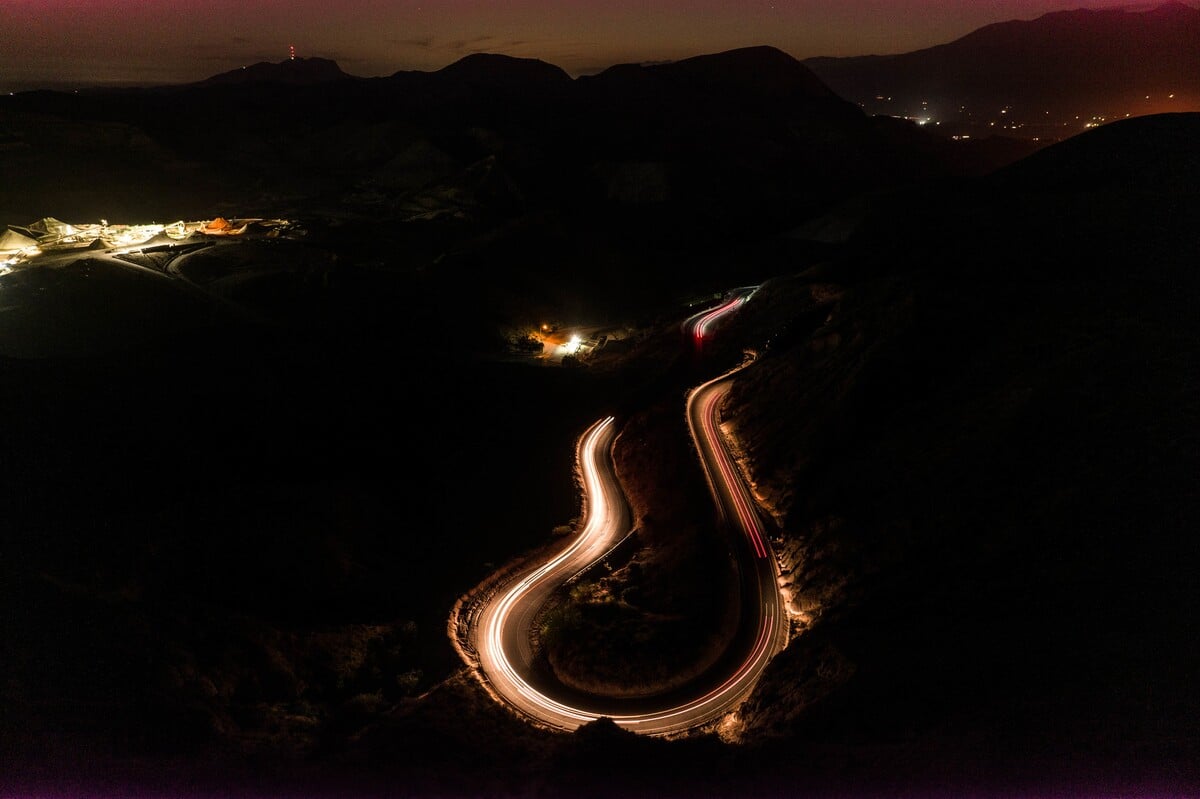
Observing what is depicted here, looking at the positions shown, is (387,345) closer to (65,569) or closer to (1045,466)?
(65,569)

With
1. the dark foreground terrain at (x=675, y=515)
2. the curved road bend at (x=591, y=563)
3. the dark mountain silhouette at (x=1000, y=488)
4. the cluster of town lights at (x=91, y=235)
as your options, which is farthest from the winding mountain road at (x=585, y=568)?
the cluster of town lights at (x=91, y=235)

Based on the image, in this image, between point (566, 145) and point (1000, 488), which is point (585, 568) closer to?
point (1000, 488)

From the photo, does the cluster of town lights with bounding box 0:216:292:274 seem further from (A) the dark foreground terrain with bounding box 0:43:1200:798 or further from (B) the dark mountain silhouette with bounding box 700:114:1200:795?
(B) the dark mountain silhouette with bounding box 700:114:1200:795

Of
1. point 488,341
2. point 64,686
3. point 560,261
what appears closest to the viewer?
point 64,686

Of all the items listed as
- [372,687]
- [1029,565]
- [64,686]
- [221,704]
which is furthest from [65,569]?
[1029,565]

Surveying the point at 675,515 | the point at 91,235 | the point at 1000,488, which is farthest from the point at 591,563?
the point at 91,235

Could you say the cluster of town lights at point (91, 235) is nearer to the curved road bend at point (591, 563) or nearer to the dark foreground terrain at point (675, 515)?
the dark foreground terrain at point (675, 515)
